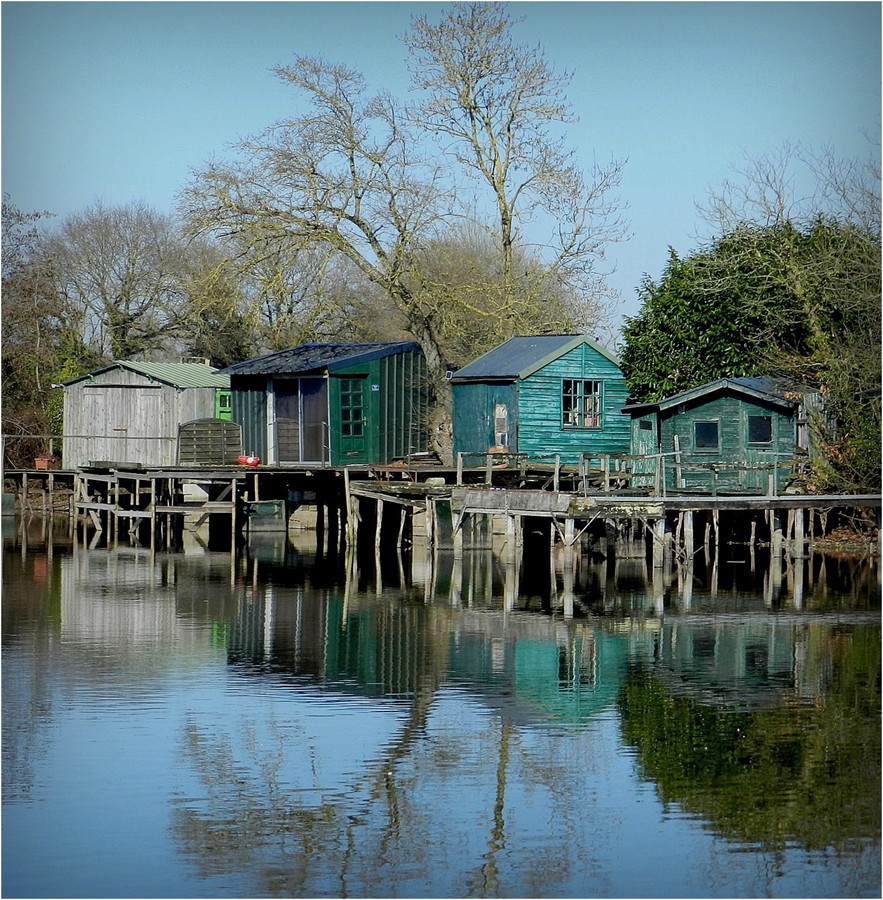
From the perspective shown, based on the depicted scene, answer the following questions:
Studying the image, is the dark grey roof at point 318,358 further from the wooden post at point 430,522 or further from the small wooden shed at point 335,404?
the wooden post at point 430,522

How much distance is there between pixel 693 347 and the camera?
38.1m

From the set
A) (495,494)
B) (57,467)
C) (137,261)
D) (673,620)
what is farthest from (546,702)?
(137,261)

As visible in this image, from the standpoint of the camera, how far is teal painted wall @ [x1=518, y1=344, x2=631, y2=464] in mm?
38500

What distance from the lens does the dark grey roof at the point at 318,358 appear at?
4034cm

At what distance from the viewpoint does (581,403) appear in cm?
3941

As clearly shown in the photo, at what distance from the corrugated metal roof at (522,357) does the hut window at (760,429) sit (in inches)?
230

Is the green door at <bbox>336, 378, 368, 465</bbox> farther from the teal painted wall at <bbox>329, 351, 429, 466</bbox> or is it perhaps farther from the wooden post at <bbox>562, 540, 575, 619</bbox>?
the wooden post at <bbox>562, 540, 575, 619</bbox>

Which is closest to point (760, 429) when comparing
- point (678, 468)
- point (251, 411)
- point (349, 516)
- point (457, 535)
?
point (678, 468)

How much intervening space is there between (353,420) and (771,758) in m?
26.3

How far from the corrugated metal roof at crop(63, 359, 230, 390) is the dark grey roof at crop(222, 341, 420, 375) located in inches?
138

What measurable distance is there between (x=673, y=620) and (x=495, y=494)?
817 centimetres

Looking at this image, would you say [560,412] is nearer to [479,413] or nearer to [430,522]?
[479,413]

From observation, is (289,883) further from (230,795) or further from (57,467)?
(57,467)

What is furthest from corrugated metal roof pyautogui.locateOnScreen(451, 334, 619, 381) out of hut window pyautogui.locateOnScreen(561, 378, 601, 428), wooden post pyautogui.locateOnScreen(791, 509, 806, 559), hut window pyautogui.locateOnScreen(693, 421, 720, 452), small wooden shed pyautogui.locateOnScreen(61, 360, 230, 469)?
small wooden shed pyautogui.locateOnScreen(61, 360, 230, 469)
